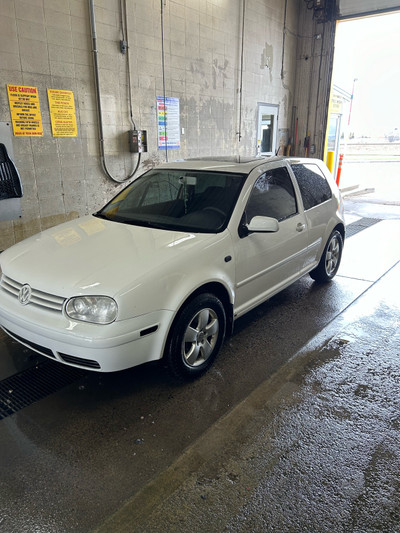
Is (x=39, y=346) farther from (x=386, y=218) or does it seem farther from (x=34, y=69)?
(x=386, y=218)

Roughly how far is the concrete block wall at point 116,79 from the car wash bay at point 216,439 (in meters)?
3.13

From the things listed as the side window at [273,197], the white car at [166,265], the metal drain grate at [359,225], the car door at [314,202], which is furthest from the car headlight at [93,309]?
the metal drain grate at [359,225]

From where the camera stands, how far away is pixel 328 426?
8.31 feet

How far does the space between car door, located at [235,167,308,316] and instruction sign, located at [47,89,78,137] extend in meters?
3.60

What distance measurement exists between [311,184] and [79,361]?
10.4 feet

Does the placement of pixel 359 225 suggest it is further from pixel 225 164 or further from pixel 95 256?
pixel 95 256

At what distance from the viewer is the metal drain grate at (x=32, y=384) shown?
272 cm

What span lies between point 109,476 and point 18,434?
703 millimetres

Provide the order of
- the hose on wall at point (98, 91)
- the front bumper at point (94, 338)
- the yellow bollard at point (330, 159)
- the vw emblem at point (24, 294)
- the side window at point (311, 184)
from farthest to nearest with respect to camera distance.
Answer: the yellow bollard at point (330, 159) < the hose on wall at point (98, 91) < the side window at point (311, 184) < the vw emblem at point (24, 294) < the front bumper at point (94, 338)

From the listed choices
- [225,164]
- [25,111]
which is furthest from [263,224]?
[25,111]

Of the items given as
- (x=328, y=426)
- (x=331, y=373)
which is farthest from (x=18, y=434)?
(x=331, y=373)

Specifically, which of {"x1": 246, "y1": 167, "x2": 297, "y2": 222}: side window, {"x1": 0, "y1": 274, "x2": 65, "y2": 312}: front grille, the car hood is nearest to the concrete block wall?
the car hood

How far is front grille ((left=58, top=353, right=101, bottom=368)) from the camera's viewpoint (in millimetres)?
2442

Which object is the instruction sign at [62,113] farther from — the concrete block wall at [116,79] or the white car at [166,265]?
the white car at [166,265]
